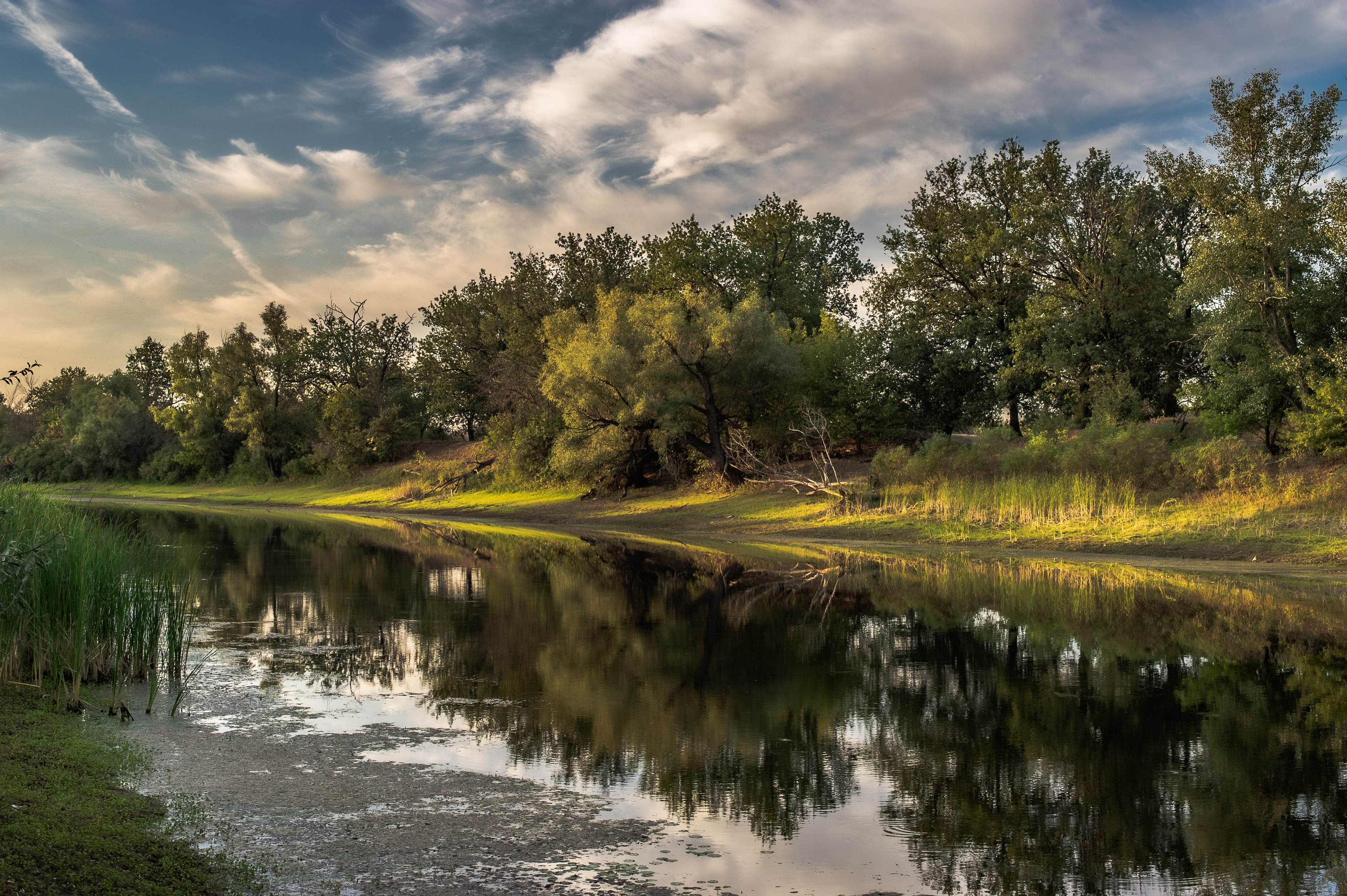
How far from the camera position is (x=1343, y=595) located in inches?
661

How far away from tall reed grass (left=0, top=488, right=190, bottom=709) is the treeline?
14.6 feet

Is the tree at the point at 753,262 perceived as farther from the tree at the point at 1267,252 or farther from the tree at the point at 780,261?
the tree at the point at 1267,252

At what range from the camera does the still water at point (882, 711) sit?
6035 millimetres

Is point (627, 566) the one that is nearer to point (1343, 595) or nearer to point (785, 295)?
point (1343, 595)

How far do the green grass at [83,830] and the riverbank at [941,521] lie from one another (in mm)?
11651

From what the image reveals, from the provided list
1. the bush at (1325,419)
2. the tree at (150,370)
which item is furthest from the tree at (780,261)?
the tree at (150,370)

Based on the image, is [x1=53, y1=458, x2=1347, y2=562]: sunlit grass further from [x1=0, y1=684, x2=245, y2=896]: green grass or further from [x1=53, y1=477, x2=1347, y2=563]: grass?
[x1=0, y1=684, x2=245, y2=896]: green grass

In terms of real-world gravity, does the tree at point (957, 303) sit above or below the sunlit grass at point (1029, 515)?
above

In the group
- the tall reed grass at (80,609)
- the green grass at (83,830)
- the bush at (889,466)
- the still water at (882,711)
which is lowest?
the still water at (882,711)

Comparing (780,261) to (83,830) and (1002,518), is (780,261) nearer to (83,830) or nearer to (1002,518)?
(1002,518)

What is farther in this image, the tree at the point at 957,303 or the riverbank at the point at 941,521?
the tree at the point at 957,303

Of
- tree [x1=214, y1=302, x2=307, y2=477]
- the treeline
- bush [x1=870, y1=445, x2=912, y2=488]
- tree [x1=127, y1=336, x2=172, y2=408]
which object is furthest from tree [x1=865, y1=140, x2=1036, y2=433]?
tree [x1=127, y1=336, x2=172, y2=408]

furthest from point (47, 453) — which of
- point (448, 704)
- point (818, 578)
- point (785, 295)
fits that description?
point (448, 704)

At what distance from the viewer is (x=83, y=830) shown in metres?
5.33
